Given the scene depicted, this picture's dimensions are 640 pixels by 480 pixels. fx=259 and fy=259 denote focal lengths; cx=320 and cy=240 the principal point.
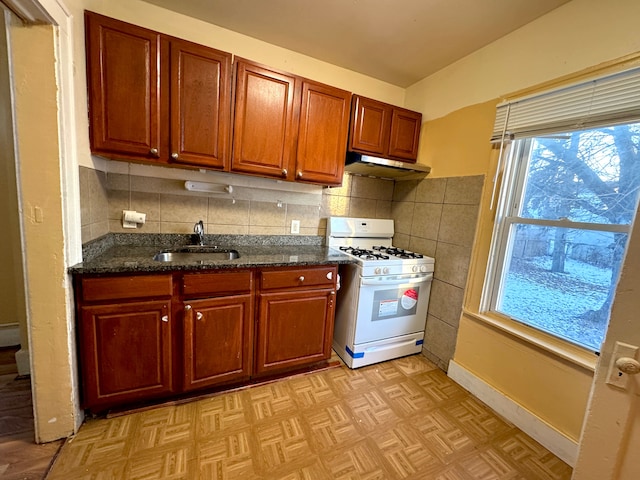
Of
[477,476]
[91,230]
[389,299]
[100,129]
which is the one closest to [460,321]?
[389,299]

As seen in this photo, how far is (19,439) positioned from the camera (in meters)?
1.34

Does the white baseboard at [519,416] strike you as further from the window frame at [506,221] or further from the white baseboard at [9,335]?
the white baseboard at [9,335]

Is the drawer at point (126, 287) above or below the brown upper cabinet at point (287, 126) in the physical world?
below

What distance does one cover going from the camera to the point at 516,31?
1.69m

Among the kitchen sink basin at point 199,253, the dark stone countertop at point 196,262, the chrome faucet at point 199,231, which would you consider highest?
the chrome faucet at point 199,231

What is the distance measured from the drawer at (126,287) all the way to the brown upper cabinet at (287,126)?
87cm

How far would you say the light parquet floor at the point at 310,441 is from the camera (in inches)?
50.3

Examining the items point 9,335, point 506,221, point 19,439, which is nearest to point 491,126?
point 506,221

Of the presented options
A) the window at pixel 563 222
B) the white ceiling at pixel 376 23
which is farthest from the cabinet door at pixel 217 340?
the white ceiling at pixel 376 23

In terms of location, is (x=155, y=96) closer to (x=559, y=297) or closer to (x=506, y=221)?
(x=506, y=221)

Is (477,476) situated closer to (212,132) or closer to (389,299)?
(389,299)

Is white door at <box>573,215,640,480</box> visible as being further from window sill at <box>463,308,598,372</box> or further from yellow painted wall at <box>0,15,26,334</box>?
yellow painted wall at <box>0,15,26,334</box>

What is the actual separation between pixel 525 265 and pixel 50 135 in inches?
108

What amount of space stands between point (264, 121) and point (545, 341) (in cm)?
230
